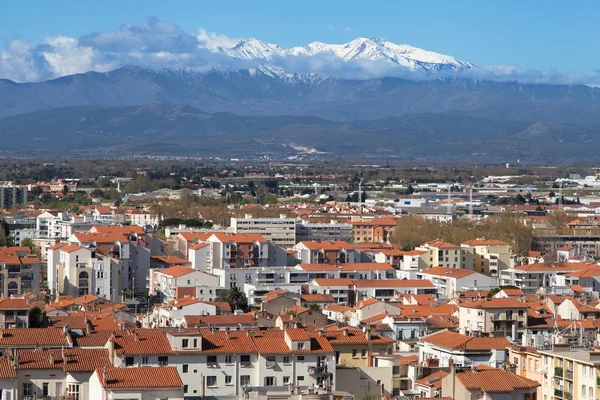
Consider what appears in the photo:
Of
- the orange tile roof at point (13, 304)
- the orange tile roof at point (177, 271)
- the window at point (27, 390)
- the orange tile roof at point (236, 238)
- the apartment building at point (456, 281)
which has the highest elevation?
the window at point (27, 390)

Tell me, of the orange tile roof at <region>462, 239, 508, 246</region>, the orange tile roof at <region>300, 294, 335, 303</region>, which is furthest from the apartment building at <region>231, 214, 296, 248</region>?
the orange tile roof at <region>300, 294, 335, 303</region>

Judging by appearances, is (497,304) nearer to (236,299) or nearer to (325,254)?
(236,299)

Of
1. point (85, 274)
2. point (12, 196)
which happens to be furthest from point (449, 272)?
point (12, 196)

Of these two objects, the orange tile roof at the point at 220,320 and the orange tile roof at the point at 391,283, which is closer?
the orange tile roof at the point at 220,320

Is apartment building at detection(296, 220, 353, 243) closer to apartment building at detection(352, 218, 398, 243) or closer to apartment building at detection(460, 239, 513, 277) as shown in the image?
apartment building at detection(352, 218, 398, 243)

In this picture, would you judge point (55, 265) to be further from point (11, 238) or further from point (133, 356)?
point (133, 356)

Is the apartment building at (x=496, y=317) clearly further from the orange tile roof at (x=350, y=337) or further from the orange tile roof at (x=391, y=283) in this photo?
the orange tile roof at (x=391, y=283)

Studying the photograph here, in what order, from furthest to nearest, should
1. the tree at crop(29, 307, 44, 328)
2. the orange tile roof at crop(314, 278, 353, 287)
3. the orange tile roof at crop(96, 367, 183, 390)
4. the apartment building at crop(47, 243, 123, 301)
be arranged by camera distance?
the apartment building at crop(47, 243, 123, 301) → the orange tile roof at crop(314, 278, 353, 287) → the tree at crop(29, 307, 44, 328) → the orange tile roof at crop(96, 367, 183, 390)

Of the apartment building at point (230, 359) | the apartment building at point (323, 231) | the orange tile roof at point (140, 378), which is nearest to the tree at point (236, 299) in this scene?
the apartment building at point (230, 359)
